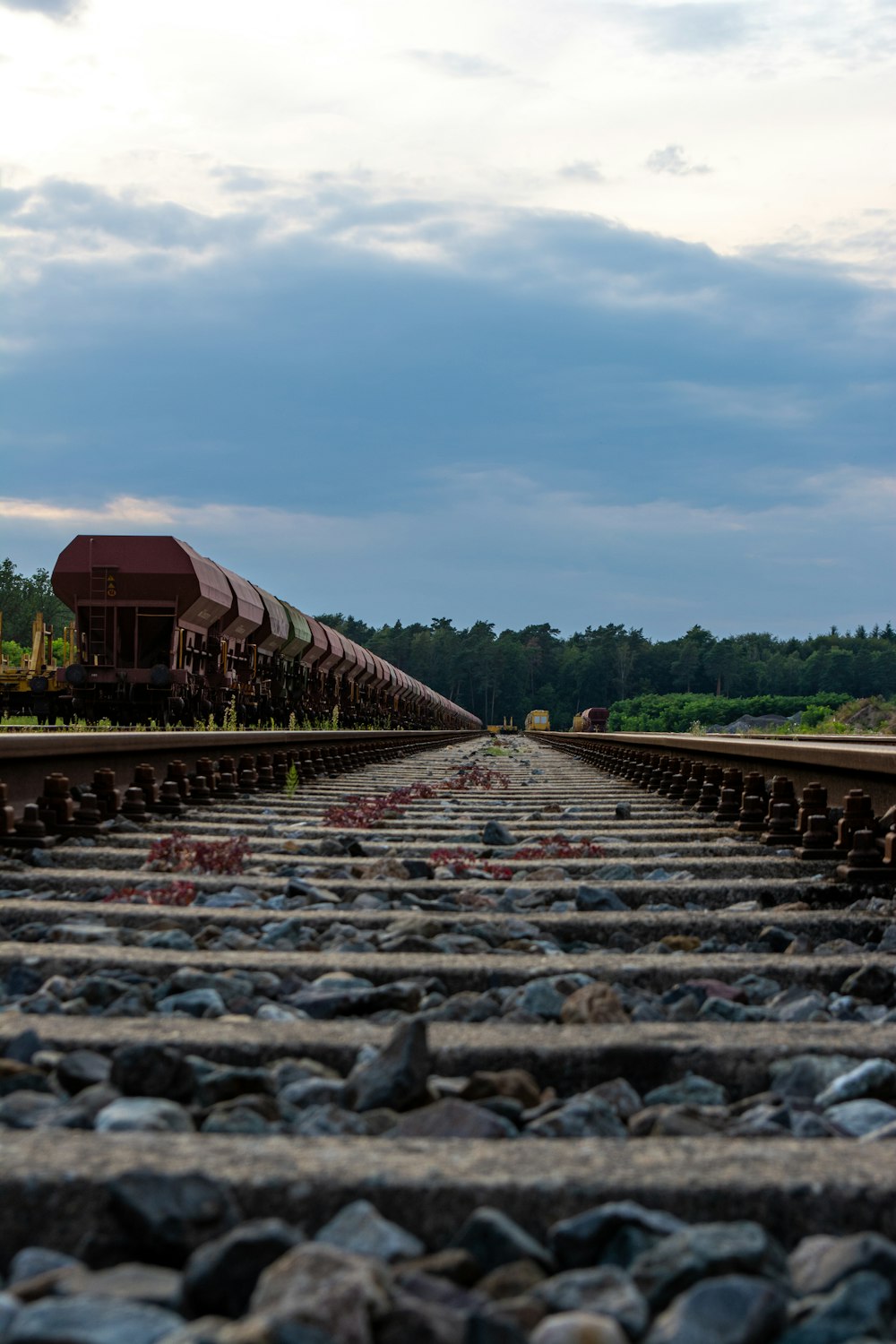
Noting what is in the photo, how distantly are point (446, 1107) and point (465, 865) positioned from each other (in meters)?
2.65

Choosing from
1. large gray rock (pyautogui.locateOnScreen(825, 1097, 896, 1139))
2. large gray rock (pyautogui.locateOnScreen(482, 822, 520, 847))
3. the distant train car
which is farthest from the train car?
large gray rock (pyautogui.locateOnScreen(825, 1097, 896, 1139))

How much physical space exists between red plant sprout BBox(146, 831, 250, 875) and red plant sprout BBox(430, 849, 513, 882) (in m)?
0.73

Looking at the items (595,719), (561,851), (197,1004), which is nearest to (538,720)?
(595,719)

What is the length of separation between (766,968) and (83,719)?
64.3ft

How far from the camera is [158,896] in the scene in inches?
140

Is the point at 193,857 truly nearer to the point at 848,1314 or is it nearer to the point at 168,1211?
the point at 168,1211

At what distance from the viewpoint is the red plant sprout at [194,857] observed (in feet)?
13.7

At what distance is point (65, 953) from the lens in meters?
2.73

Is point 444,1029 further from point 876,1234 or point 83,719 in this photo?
point 83,719

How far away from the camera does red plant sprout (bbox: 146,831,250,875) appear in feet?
13.7

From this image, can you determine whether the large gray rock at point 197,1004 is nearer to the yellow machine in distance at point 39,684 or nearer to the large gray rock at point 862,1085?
the large gray rock at point 862,1085

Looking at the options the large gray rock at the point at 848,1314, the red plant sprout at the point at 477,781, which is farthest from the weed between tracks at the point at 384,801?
the large gray rock at the point at 848,1314

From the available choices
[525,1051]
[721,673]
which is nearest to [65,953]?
[525,1051]

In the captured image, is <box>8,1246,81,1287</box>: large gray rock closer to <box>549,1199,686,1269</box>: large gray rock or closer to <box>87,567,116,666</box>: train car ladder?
<box>549,1199,686,1269</box>: large gray rock
